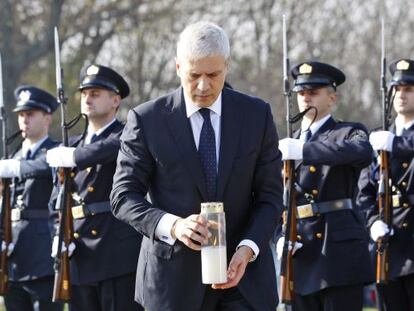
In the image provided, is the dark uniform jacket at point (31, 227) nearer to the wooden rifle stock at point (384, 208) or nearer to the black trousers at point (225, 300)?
the wooden rifle stock at point (384, 208)

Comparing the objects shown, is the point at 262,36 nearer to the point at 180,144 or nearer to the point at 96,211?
the point at 96,211

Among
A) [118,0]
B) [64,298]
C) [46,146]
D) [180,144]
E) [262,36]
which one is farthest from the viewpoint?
[262,36]

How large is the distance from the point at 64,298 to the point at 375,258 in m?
2.39

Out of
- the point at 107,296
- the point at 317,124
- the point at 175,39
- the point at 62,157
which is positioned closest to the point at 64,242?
the point at 107,296

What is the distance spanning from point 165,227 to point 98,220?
3359mm

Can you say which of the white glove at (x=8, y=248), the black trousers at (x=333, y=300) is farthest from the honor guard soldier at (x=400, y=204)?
the white glove at (x=8, y=248)

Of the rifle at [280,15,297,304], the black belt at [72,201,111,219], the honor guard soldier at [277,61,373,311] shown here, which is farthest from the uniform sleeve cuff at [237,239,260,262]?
the black belt at [72,201,111,219]

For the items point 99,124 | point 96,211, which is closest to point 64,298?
point 96,211

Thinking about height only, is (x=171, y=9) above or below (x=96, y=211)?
above

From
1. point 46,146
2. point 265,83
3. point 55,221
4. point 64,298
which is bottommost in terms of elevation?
point 64,298

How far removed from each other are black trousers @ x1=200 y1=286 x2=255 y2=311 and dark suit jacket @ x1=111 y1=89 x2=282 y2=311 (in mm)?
55

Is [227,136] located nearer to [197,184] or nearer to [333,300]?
[197,184]

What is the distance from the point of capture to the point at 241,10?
25.2 metres

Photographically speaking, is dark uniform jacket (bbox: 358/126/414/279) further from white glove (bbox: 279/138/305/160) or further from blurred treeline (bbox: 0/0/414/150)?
blurred treeline (bbox: 0/0/414/150)
